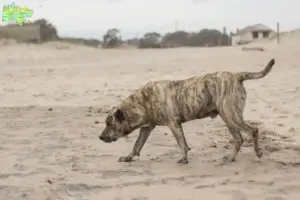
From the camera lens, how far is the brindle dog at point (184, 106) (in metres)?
7.87

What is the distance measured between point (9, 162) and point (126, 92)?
8.49 meters

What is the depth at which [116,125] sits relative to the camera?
821cm

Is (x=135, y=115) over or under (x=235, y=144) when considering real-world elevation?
over

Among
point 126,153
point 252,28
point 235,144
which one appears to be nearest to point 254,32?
point 252,28

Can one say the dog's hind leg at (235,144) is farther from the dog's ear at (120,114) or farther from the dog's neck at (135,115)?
the dog's ear at (120,114)

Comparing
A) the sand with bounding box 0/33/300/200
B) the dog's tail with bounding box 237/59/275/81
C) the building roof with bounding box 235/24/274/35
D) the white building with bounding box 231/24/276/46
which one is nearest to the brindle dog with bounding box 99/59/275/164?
the dog's tail with bounding box 237/59/275/81

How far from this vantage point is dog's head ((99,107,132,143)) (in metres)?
8.16

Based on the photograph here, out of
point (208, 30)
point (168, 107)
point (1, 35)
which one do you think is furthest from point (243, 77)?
point (208, 30)

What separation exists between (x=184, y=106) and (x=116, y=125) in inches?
36.7

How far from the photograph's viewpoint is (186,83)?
8.12m

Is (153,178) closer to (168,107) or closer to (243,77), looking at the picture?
(168,107)

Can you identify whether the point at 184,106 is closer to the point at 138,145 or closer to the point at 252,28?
the point at 138,145

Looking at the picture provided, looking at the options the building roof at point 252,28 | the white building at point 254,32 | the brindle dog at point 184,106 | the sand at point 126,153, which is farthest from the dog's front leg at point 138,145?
the building roof at point 252,28

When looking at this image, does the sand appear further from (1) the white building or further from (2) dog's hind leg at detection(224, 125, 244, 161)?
(1) the white building
